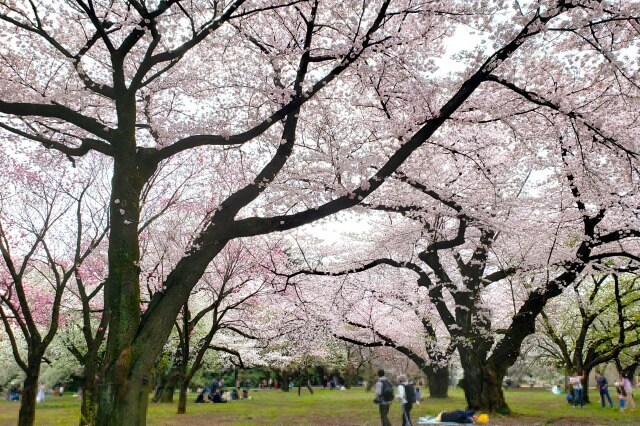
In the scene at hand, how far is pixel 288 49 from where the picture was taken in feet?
26.1

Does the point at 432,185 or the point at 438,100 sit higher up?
the point at 438,100

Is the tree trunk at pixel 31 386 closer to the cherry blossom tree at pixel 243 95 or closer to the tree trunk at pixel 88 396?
the tree trunk at pixel 88 396

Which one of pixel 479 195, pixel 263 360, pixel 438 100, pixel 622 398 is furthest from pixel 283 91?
pixel 263 360

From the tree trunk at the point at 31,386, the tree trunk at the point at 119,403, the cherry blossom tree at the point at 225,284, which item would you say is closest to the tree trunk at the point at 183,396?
the cherry blossom tree at the point at 225,284

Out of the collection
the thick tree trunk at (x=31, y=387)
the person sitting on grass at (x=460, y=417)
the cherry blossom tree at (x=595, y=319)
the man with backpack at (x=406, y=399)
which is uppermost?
the cherry blossom tree at (x=595, y=319)

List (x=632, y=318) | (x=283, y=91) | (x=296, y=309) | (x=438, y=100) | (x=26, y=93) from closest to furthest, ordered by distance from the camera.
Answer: (x=283, y=91), (x=26, y=93), (x=438, y=100), (x=632, y=318), (x=296, y=309)

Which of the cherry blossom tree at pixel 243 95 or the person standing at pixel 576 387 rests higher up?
the cherry blossom tree at pixel 243 95

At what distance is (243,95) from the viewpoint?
10.1 meters

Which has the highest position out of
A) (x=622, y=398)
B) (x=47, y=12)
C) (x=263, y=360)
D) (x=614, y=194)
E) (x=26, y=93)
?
(x=47, y=12)

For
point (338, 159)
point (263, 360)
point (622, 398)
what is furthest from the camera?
point (263, 360)

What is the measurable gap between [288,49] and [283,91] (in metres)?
0.70

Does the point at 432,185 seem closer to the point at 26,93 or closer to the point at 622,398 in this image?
the point at 26,93

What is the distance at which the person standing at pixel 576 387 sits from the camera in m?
18.1

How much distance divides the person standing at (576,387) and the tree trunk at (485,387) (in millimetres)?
5063
